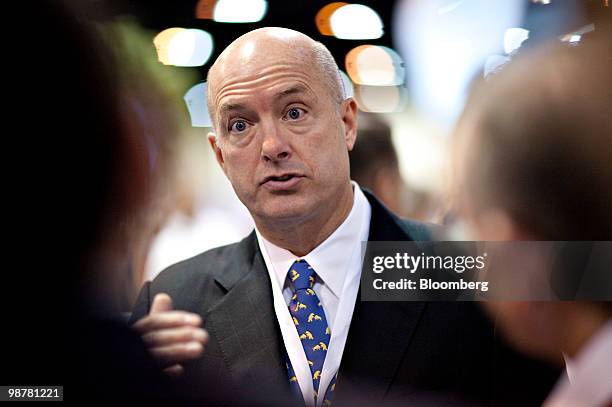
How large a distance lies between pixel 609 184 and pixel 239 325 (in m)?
0.96

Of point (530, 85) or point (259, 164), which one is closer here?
point (259, 164)

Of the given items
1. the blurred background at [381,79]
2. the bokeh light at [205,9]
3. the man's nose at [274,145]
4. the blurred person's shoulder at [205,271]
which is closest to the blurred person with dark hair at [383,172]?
the blurred background at [381,79]

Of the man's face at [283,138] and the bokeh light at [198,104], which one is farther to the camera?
the bokeh light at [198,104]

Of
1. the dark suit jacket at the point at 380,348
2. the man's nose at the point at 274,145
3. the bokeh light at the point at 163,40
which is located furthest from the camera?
the bokeh light at the point at 163,40

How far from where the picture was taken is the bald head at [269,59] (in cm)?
188

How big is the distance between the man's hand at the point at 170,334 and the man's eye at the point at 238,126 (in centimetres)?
45

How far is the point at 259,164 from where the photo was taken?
188cm

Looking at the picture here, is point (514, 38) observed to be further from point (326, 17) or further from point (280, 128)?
point (280, 128)

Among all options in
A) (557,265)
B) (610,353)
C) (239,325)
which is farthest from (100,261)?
(610,353)

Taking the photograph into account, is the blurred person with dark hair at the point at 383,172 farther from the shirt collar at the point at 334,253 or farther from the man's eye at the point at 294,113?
the man's eye at the point at 294,113

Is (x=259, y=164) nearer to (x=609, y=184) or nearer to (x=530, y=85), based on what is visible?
(x=530, y=85)

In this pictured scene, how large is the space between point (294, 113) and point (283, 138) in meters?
0.06

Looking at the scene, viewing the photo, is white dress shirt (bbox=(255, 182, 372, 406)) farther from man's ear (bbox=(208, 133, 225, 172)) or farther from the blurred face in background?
man's ear (bbox=(208, 133, 225, 172))

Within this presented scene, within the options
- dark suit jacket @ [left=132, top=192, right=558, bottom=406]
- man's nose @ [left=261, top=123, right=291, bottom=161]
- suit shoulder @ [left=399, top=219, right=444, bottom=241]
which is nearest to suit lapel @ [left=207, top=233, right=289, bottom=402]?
dark suit jacket @ [left=132, top=192, right=558, bottom=406]
